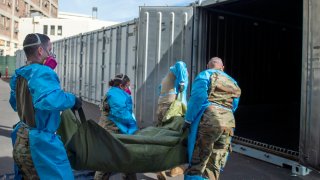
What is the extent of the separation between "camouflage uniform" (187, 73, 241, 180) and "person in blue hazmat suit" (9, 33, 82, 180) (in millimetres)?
1649

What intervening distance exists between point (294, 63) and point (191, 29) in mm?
6150

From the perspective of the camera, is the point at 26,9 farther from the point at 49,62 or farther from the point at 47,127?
the point at 47,127

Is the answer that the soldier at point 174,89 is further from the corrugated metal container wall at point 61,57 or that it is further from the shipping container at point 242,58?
the corrugated metal container wall at point 61,57

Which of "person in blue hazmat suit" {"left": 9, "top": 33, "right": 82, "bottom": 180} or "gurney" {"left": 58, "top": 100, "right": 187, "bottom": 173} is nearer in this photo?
"person in blue hazmat suit" {"left": 9, "top": 33, "right": 82, "bottom": 180}

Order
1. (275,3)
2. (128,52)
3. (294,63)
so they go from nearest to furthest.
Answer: (275,3)
(128,52)
(294,63)

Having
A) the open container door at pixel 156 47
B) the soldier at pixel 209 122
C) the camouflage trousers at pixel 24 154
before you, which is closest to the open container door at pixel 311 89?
the soldier at pixel 209 122

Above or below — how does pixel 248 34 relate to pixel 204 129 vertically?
above

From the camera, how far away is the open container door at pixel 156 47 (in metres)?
7.49

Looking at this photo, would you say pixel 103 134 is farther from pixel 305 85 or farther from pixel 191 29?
pixel 191 29

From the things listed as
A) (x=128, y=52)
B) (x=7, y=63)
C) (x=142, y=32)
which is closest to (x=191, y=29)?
(x=142, y=32)

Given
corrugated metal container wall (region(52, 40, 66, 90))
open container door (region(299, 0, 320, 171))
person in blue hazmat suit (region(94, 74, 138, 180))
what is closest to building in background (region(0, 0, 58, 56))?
corrugated metal container wall (region(52, 40, 66, 90))

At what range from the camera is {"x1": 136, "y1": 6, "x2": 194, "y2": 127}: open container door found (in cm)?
749

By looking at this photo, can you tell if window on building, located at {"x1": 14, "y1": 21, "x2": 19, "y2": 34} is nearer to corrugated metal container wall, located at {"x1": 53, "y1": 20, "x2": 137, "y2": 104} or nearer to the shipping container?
corrugated metal container wall, located at {"x1": 53, "y1": 20, "x2": 137, "y2": 104}

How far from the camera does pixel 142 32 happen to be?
7.93 m
